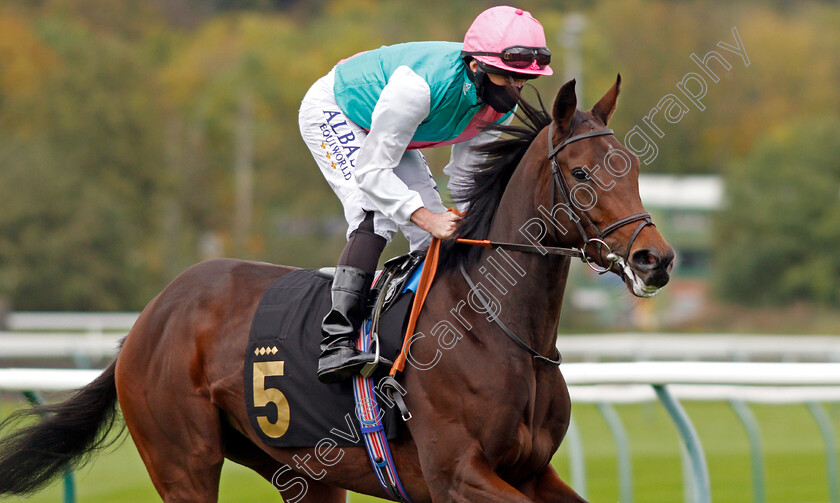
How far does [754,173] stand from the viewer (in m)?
35.6

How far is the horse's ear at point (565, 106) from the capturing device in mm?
3301

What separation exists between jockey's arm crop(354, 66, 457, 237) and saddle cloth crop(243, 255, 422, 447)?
0.22m

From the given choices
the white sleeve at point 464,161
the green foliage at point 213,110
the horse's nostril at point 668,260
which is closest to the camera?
the horse's nostril at point 668,260

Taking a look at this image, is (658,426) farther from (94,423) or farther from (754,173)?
(754,173)

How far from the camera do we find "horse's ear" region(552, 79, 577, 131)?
10.8 feet

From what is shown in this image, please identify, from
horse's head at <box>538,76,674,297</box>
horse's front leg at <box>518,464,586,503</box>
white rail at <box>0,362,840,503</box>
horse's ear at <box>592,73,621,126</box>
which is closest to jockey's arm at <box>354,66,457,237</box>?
horse's head at <box>538,76,674,297</box>

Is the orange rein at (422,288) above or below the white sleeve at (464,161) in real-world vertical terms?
below

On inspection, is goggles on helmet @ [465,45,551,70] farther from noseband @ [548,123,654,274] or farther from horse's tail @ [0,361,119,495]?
horse's tail @ [0,361,119,495]

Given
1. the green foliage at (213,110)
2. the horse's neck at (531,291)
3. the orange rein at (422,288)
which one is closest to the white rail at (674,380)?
the horse's neck at (531,291)

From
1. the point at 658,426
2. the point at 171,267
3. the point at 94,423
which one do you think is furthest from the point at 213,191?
the point at 94,423

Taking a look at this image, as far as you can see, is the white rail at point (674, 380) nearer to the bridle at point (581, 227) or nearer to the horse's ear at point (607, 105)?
the bridle at point (581, 227)

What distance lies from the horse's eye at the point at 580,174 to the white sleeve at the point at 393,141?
51cm

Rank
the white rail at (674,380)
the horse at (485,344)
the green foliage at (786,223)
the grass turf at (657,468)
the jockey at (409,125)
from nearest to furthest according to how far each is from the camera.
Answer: the horse at (485,344) → the jockey at (409,125) → the white rail at (674,380) → the grass turf at (657,468) → the green foliage at (786,223)

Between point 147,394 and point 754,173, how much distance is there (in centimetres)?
3370
